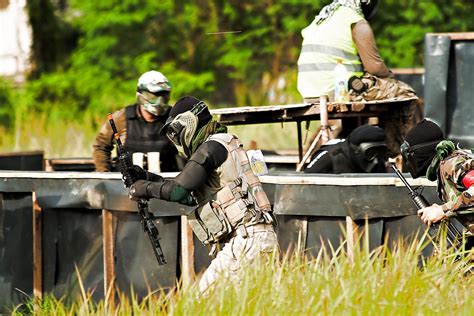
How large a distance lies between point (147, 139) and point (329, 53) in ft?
5.98

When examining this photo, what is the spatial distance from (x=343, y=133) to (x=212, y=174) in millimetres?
4257

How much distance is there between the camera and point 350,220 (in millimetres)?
9484

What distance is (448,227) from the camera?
8453 millimetres

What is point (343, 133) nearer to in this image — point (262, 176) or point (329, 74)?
point (329, 74)

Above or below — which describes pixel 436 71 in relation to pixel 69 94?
above

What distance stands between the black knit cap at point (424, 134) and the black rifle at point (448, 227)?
0.39 m

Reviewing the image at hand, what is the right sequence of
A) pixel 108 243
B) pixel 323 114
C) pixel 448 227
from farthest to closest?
pixel 323 114 < pixel 108 243 < pixel 448 227

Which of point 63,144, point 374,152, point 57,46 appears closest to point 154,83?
point 374,152

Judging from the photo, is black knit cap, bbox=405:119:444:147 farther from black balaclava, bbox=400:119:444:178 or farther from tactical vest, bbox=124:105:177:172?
tactical vest, bbox=124:105:177:172

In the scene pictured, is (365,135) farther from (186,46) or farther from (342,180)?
(186,46)

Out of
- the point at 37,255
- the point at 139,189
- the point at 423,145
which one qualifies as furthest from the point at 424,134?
the point at 37,255

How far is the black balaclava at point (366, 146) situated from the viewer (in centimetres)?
1087

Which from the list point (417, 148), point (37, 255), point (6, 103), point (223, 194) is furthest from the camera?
point (6, 103)

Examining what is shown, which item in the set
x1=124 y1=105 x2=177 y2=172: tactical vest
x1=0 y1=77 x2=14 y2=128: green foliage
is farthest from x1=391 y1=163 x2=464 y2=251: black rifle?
x1=0 y1=77 x2=14 y2=128: green foliage
